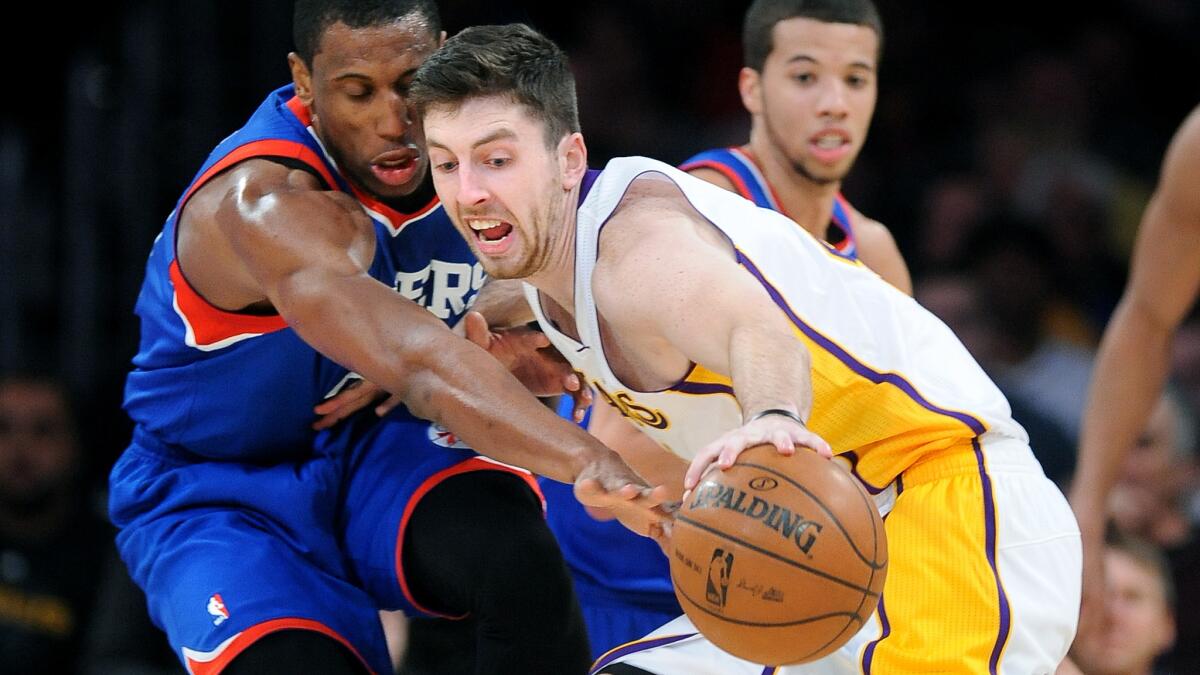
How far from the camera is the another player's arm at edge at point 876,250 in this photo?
475cm

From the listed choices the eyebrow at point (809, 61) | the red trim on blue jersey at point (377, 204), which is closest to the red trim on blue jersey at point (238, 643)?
the red trim on blue jersey at point (377, 204)

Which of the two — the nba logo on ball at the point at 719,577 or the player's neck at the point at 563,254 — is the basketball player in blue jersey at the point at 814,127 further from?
the nba logo on ball at the point at 719,577

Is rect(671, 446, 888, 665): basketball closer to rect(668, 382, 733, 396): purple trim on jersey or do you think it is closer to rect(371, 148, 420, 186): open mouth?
rect(668, 382, 733, 396): purple trim on jersey

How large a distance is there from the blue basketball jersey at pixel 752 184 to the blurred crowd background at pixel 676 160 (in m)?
1.74

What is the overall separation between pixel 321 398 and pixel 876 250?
66.9 inches

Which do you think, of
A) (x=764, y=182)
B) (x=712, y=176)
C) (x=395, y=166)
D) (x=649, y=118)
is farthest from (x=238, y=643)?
(x=649, y=118)

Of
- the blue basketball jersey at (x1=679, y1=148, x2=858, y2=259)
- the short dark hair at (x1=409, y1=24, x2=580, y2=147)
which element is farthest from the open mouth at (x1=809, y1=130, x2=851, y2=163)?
the short dark hair at (x1=409, y1=24, x2=580, y2=147)

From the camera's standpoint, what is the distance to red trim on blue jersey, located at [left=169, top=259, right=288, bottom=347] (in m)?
3.84

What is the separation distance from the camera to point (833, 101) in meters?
4.82

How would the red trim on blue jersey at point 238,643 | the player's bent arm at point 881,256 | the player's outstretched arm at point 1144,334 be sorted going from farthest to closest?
1. the player's bent arm at point 881,256
2. the player's outstretched arm at point 1144,334
3. the red trim on blue jersey at point 238,643

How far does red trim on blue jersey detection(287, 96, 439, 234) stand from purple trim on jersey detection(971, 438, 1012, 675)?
1.37m

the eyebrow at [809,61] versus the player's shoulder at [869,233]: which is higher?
the eyebrow at [809,61]

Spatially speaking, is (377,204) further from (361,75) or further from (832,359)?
(832,359)

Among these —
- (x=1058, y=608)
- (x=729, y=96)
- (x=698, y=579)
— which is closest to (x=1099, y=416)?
(x=1058, y=608)
